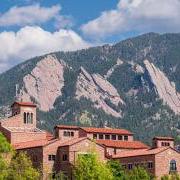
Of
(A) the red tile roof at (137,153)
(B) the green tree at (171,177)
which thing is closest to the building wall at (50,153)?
(A) the red tile roof at (137,153)

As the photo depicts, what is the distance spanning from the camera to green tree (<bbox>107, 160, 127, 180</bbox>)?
113875 mm

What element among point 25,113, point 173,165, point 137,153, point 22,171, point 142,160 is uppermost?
point 25,113

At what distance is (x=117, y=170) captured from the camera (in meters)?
117

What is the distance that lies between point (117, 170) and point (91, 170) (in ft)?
54.0

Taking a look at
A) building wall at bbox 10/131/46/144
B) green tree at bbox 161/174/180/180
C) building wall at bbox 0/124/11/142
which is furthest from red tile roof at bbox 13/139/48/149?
green tree at bbox 161/174/180/180

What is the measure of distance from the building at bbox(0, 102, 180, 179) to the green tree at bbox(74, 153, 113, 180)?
4.52 m

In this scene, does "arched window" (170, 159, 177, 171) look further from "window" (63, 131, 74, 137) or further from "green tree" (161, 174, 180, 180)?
"window" (63, 131, 74, 137)

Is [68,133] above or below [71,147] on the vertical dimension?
above

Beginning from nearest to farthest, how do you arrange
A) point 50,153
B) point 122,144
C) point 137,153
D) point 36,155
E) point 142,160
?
point 50,153 → point 36,155 → point 142,160 → point 137,153 → point 122,144

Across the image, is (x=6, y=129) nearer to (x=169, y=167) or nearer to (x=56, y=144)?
(x=56, y=144)

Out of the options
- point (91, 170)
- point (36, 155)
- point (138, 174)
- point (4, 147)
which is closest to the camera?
point (91, 170)

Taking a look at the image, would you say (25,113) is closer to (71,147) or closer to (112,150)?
(112,150)

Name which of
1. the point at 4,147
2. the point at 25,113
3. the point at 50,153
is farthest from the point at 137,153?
the point at 4,147

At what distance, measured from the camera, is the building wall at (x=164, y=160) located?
402 ft
